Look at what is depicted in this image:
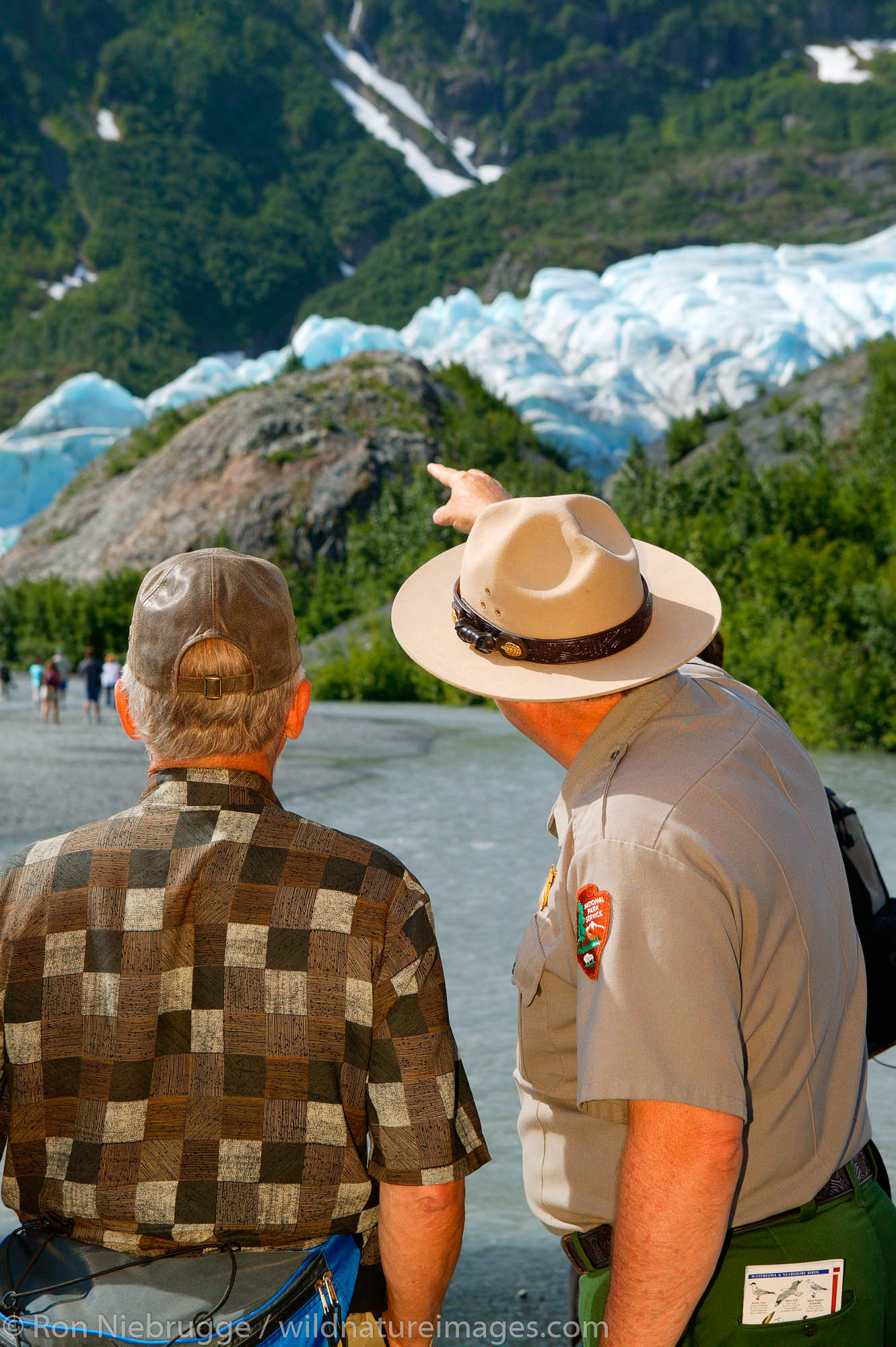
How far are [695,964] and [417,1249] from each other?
2.03ft

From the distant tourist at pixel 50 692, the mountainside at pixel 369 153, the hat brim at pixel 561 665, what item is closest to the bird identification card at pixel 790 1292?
the hat brim at pixel 561 665

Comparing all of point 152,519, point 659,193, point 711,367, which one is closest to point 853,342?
point 711,367

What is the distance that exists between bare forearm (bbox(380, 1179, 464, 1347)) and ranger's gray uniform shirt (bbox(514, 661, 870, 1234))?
140 millimetres

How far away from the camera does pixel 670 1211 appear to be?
63.6 inches

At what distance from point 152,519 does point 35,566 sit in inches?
239

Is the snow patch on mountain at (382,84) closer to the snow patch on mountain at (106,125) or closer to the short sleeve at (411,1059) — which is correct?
the snow patch on mountain at (106,125)

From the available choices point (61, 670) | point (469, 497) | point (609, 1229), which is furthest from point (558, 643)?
point (61, 670)

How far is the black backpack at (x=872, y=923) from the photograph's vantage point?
8.05 feet

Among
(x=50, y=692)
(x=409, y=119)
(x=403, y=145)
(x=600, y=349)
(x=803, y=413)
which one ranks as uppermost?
(x=409, y=119)

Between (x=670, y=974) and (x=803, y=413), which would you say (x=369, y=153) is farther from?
(x=670, y=974)

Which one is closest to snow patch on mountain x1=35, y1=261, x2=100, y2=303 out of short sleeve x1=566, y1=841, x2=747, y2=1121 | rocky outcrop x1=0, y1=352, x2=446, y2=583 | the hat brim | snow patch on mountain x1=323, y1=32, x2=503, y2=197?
snow patch on mountain x1=323, y1=32, x2=503, y2=197

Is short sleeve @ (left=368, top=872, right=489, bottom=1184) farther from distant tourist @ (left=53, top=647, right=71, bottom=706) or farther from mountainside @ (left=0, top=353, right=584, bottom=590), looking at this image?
mountainside @ (left=0, top=353, right=584, bottom=590)

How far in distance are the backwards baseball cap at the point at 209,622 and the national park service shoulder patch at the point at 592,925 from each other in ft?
1.76

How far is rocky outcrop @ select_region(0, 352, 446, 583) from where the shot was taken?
139ft
